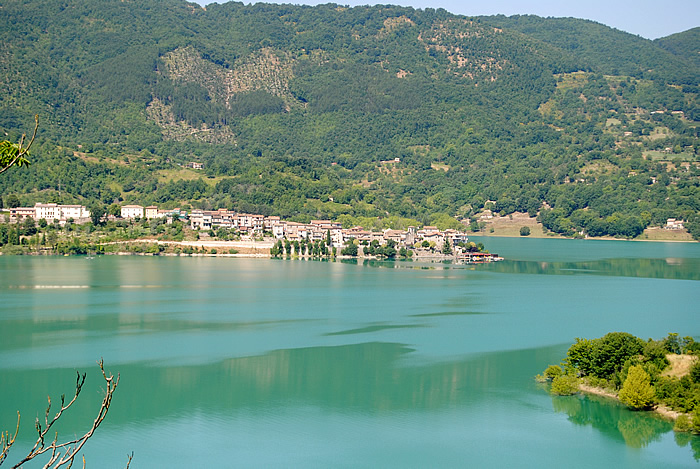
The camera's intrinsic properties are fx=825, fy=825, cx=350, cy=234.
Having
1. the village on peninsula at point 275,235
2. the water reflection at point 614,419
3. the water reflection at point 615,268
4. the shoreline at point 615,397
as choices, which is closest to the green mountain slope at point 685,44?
the water reflection at point 615,268

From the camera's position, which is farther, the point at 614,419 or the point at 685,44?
the point at 685,44

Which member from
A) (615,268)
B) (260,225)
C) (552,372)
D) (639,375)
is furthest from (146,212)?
(639,375)

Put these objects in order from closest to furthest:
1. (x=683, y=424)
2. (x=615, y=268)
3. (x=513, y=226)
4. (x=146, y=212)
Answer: (x=683, y=424)
(x=615, y=268)
(x=146, y=212)
(x=513, y=226)

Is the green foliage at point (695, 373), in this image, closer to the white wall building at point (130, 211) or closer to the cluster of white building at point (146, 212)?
the cluster of white building at point (146, 212)

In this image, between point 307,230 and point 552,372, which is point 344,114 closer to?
point 307,230

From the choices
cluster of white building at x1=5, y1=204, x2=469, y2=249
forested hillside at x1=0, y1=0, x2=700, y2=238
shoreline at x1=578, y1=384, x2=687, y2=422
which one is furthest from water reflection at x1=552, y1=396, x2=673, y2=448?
forested hillside at x1=0, y1=0, x2=700, y2=238

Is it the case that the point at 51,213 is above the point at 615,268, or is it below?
above

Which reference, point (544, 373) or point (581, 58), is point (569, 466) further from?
point (581, 58)
